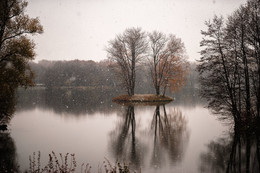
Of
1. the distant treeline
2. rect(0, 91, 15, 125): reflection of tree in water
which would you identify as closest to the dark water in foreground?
rect(0, 91, 15, 125): reflection of tree in water

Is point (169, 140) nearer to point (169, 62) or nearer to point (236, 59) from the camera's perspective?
point (236, 59)

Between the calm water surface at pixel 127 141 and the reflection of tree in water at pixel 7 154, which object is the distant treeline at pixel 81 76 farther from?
the reflection of tree in water at pixel 7 154

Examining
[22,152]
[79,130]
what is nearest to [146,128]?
[79,130]

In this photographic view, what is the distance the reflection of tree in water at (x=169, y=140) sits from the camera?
11388 millimetres

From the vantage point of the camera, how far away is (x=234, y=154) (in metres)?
12.0

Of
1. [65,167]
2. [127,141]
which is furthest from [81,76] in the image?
[65,167]

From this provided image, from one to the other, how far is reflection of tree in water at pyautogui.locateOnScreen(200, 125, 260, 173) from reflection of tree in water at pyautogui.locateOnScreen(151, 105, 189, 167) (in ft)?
5.18

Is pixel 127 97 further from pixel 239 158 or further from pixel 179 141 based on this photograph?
pixel 239 158

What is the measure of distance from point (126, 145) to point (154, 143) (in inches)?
78.3

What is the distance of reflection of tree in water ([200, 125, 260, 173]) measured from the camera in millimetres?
9939

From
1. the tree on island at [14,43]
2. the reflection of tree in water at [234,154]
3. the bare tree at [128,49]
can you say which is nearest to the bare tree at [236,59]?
the reflection of tree in water at [234,154]

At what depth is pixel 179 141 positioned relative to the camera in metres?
14.6

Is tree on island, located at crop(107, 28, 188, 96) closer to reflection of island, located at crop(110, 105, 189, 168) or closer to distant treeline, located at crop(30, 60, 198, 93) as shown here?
reflection of island, located at crop(110, 105, 189, 168)

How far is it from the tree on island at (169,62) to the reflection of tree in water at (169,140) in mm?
24519
